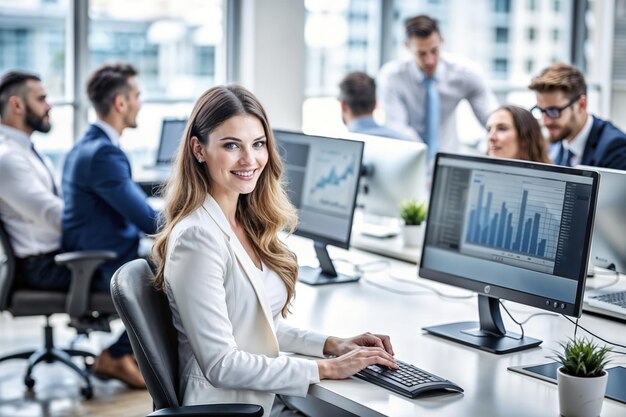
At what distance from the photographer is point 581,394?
1890 mm

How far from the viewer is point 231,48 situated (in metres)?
5.80

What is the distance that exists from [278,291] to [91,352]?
2.13m

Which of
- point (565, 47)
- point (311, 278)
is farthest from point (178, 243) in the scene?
point (565, 47)

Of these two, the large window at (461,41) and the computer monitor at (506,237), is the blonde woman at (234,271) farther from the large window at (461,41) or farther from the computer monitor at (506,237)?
the large window at (461,41)

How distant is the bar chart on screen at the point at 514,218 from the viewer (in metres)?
2.33

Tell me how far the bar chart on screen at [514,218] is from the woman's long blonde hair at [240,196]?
510 millimetres

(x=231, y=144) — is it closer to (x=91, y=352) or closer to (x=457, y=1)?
(x=91, y=352)

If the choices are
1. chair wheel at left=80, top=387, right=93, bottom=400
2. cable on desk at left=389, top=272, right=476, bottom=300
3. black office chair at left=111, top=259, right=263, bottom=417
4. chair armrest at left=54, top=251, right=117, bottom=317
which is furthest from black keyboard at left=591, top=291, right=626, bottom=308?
chair wheel at left=80, top=387, right=93, bottom=400

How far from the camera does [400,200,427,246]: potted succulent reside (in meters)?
3.61

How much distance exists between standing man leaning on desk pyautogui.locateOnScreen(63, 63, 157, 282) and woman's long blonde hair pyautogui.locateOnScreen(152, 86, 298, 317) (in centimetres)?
145

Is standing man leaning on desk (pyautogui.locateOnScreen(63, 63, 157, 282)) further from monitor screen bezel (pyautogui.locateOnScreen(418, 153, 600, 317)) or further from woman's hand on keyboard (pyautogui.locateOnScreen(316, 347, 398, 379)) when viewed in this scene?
woman's hand on keyboard (pyautogui.locateOnScreen(316, 347, 398, 379))

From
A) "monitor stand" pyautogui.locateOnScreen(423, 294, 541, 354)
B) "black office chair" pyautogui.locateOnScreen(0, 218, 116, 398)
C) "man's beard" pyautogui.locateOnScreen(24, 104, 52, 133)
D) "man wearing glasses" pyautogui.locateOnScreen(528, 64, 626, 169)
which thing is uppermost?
"man wearing glasses" pyautogui.locateOnScreen(528, 64, 626, 169)

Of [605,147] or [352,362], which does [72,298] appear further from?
[605,147]

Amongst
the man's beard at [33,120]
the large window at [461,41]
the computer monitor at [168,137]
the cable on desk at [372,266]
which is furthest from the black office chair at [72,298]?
the large window at [461,41]
